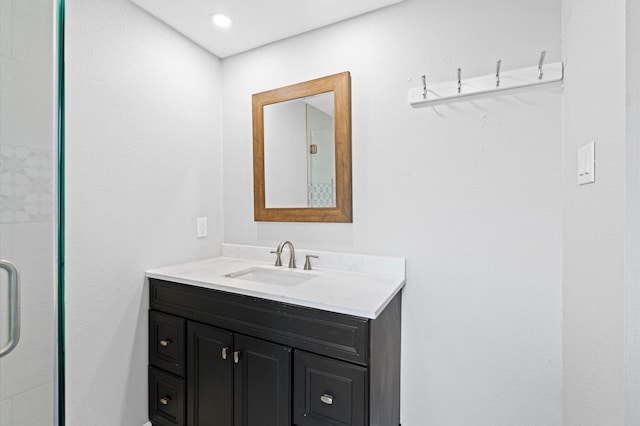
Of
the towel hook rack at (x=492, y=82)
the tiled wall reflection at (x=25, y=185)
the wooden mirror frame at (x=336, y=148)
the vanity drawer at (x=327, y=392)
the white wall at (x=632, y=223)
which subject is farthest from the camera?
the wooden mirror frame at (x=336, y=148)

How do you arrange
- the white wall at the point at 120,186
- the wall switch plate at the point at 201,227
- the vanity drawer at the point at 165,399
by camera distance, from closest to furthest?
the white wall at the point at 120,186, the vanity drawer at the point at 165,399, the wall switch plate at the point at 201,227

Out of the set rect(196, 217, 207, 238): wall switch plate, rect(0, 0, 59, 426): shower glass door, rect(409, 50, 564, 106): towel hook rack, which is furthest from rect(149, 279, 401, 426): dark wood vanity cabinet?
rect(409, 50, 564, 106): towel hook rack

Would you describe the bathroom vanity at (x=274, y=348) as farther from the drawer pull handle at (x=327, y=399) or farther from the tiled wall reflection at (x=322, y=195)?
the tiled wall reflection at (x=322, y=195)

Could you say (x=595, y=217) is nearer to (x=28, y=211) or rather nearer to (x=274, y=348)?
(x=274, y=348)

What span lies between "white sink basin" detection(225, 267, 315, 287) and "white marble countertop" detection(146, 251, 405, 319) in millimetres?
30

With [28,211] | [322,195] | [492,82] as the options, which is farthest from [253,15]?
[28,211]

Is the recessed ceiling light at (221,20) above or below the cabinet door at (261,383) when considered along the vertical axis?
above

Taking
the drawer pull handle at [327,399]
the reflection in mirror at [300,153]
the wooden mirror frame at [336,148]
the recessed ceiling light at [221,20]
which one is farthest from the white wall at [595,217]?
the recessed ceiling light at [221,20]

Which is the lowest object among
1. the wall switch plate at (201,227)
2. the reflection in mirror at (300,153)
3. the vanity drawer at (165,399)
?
the vanity drawer at (165,399)

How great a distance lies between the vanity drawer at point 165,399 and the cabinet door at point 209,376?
0.20 ft

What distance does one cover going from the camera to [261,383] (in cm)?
128

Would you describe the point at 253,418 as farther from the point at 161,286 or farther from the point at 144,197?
the point at 144,197

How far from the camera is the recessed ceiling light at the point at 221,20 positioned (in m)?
1.65

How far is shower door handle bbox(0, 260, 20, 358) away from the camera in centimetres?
88
